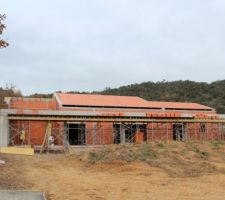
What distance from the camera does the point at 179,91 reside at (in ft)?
341

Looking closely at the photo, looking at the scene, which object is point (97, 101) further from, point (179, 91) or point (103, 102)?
point (179, 91)

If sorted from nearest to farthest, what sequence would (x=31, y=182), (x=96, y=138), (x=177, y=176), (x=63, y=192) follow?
1. (x=63, y=192)
2. (x=31, y=182)
3. (x=177, y=176)
4. (x=96, y=138)

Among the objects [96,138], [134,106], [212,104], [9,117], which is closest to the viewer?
[9,117]

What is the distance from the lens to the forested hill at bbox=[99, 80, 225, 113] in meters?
98.2

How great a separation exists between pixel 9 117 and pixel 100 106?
1127cm

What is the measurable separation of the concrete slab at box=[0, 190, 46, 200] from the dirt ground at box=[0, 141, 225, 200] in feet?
1.93

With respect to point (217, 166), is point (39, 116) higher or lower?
higher

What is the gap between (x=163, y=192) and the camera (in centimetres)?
1734

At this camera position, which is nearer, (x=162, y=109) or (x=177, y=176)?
(x=177, y=176)

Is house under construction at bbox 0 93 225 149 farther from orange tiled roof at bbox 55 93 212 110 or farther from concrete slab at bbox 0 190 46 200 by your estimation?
concrete slab at bbox 0 190 46 200

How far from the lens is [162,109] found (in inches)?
2130

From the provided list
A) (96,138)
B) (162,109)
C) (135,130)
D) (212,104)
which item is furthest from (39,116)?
(212,104)

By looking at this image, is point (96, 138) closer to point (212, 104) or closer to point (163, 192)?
point (163, 192)

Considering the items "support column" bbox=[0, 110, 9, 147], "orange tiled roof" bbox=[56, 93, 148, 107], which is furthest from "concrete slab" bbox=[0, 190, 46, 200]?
"orange tiled roof" bbox=[56, 93, 148, 107]
